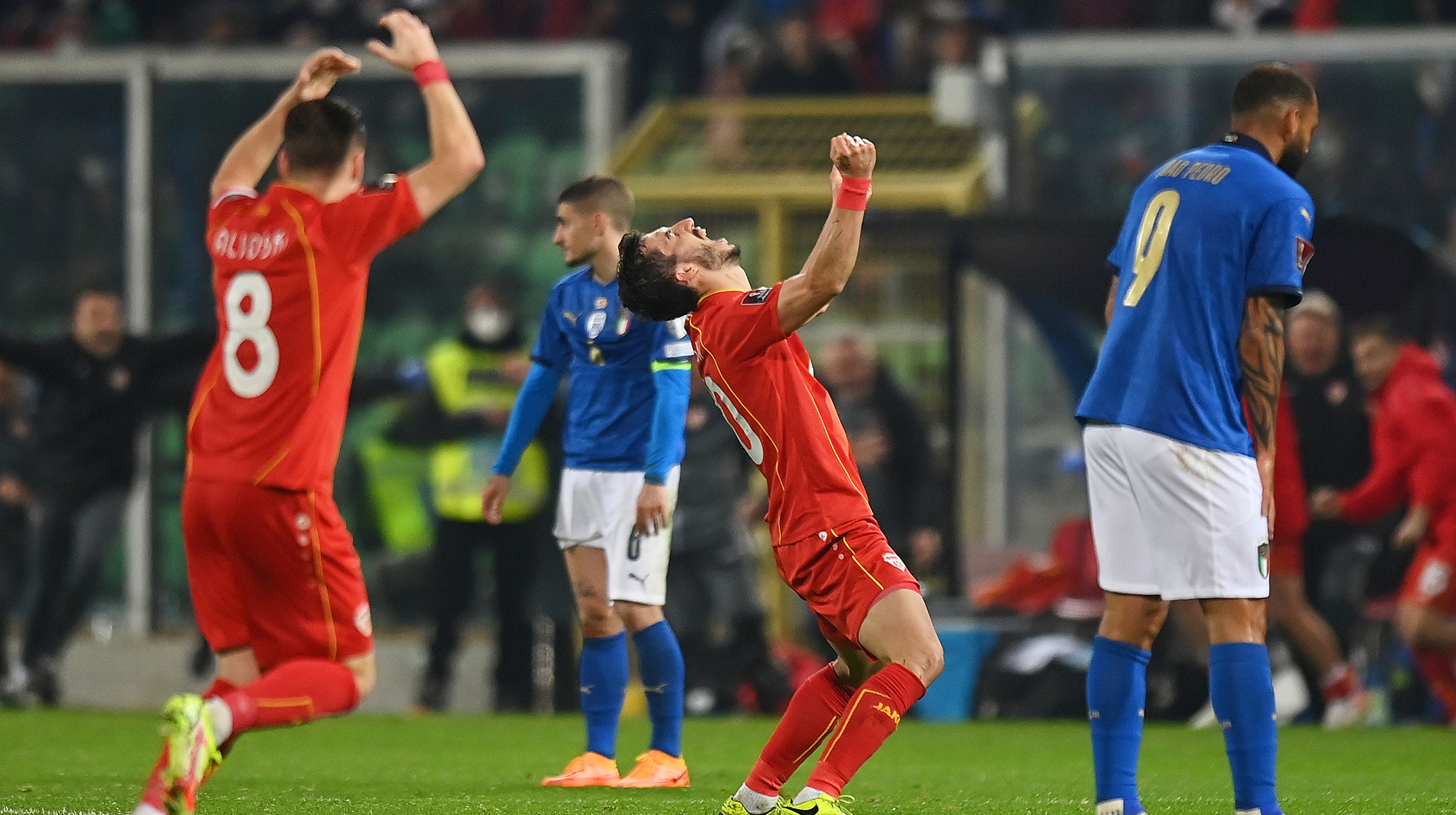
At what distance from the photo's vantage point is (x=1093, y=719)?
4.86m

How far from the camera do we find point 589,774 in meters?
6.47

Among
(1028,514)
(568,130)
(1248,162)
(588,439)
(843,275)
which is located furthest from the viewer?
(568,130)

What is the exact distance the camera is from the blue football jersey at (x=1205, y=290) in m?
4.80

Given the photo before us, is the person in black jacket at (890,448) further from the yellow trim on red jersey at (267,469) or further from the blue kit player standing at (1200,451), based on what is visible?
the yellow trim on red jersey at (267,469)

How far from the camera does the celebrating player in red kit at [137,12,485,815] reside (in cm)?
455

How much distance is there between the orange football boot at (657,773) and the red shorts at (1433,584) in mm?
4512

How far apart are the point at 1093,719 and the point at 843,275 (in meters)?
1.31

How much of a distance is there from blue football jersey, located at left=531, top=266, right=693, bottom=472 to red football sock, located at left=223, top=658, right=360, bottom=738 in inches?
85.8

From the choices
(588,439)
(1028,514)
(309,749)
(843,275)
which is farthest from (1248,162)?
(1028,514)

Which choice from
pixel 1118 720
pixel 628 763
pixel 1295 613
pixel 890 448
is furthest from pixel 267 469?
pixel 1295 613

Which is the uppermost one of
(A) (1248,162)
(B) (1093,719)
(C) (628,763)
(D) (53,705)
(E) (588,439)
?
(A) (1248,162)

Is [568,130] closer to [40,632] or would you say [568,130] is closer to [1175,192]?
[40,632]

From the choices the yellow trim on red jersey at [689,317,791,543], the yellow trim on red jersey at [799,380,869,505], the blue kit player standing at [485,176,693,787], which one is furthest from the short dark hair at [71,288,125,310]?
the yellow trim on red jersey at [799,380,869,505]

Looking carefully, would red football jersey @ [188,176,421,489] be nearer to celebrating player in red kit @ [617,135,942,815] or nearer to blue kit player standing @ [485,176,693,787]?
celebrating player in red kit @ [617,135,942,815]
